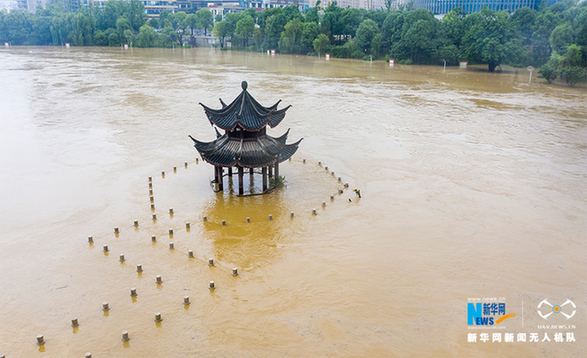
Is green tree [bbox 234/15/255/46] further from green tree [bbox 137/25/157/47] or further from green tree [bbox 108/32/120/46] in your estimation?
green tree [bbox 108/32/120/46]

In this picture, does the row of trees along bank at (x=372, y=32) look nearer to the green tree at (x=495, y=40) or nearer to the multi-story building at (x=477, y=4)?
the green tree at (x=495, y=40)

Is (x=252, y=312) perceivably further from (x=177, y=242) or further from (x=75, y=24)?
(x=75, y=24)

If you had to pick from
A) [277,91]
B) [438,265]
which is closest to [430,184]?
[438,265]

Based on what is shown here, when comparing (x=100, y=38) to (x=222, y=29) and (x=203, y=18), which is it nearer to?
(x=203, y=18)

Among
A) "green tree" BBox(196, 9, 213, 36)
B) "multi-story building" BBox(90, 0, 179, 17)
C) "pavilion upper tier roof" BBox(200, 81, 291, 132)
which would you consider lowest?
"pavilion upper tier roof" BBox(200, 81, 291, 132)

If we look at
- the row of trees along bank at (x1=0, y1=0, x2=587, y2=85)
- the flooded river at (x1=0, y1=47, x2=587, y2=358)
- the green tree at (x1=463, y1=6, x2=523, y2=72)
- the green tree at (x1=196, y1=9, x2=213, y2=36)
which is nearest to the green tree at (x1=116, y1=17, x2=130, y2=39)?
the row of trees along bank at (x1=0, y1=0, x2=587, y2=85)

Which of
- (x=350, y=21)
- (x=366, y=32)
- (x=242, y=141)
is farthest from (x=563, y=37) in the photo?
(x=242, y=141)
